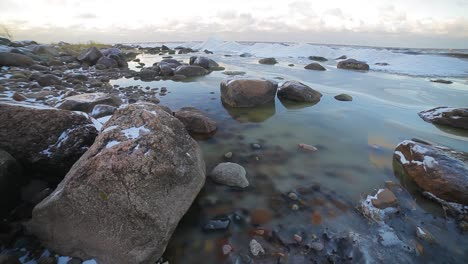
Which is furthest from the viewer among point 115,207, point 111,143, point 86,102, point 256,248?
point 86,102

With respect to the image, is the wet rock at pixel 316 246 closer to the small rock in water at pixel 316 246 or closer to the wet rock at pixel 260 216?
the small rock in water at pixel 316 246

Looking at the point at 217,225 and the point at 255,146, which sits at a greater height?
the point at 255,146

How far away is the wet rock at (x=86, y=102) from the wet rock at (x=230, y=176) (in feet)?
14.2

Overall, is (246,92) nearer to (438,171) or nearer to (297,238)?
(438,171)

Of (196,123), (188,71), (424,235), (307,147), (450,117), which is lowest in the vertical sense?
(424,235)

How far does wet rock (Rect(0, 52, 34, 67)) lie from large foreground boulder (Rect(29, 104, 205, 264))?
14.0 m

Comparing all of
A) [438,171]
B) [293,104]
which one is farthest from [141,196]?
[293,104]

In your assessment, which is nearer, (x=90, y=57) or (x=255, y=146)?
(x=255, y=146)

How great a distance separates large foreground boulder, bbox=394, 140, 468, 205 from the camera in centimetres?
323

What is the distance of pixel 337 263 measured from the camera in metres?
2.44

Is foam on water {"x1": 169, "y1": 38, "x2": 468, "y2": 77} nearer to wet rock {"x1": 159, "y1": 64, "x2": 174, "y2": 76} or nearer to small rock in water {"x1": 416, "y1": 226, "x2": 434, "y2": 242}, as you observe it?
wet rock {"x1": 159, "y1": 64, "x2": 174, "y2": 76}

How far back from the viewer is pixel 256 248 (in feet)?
8.33

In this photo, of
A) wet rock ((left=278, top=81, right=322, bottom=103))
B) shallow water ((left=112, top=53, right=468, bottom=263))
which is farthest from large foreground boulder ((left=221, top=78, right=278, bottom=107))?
wet rock ((left=278, top=81, right=322, bottom=103))

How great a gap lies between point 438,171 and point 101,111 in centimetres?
691
